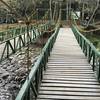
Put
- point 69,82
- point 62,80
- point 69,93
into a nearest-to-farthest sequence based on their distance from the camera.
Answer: point 69,93 → point 69,82 → point 62,80

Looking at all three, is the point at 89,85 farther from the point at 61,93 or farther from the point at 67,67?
the point at 67,67

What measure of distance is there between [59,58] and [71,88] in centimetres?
500

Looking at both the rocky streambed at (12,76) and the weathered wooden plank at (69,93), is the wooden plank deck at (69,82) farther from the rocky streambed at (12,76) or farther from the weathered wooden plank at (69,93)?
the rocky streambed at (12,76)

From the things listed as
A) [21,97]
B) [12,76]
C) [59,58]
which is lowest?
[12,76]

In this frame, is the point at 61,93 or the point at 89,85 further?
the point at 89,85

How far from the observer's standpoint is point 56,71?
10758 millimetres

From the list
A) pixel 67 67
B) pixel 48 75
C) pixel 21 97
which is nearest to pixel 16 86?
pixel 67 67

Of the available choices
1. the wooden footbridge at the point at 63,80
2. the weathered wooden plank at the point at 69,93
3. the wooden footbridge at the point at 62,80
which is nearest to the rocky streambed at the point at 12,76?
the wooden footbridge at the point at 62,80

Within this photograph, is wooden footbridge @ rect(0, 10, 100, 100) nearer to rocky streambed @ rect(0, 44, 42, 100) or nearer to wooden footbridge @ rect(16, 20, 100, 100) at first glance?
wooden footbridge @ rect(16, 20, 100, 100)

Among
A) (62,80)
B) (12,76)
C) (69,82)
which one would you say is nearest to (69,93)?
(69,82)

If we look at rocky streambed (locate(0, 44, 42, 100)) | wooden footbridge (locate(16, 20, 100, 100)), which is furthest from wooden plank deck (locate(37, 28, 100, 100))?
rocky streambed (locate(0, 44, 42, 100))

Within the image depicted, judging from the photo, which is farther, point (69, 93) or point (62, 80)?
point (62, 80)

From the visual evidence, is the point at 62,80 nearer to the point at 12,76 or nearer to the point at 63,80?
the point at 63,80

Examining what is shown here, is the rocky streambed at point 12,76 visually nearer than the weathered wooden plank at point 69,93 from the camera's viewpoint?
No
